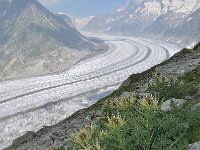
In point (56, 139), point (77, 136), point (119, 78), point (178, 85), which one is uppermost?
point (77, 136)

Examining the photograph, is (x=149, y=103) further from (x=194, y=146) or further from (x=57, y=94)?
(x=57, y=94)

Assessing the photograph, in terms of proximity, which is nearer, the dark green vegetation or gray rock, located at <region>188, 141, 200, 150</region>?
the dark green vegetation

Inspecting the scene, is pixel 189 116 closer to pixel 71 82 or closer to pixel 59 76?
pixel 71 82

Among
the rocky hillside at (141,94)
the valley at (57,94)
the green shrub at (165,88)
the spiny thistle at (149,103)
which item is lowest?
the valley at (57,94)

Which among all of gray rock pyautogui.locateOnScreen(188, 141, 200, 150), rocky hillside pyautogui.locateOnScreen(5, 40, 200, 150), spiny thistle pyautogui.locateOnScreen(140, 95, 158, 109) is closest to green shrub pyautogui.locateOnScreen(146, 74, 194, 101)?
rocky hillside pyautogui.locateOnScreen(5, 40, 200, 150)

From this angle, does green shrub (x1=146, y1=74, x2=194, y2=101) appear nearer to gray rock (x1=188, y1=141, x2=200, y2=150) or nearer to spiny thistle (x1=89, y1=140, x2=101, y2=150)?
gray rock (x1=188, y1=141, x2=200, y2=150)

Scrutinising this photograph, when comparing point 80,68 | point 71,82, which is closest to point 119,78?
point 71,82

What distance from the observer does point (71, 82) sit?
14625cm

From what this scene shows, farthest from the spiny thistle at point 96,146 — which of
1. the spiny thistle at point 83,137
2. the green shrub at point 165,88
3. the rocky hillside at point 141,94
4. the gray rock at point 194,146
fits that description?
the green shrub at point 165,88

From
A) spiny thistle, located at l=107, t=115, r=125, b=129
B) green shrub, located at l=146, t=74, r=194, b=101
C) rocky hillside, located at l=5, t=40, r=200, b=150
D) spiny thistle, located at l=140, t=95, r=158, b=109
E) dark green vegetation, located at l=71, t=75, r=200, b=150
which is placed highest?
spiny thistle, located at l=140, t=95, r=158, b=109

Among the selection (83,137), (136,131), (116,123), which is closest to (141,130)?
(136,131)

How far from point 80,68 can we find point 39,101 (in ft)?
215

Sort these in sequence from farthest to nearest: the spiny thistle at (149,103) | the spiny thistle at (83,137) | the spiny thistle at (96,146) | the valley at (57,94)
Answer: the valley at (57,94) < the spiny thistle at (149,103) < the spiny thistle at (83,137) < the spiny thistle at (96,146)

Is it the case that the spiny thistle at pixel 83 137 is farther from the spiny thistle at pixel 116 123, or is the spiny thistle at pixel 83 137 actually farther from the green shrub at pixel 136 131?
the spiny thistle at pixel 116 123
